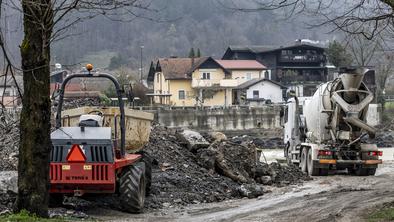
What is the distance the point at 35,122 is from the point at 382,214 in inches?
239

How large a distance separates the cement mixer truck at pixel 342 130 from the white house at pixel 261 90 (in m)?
64.3

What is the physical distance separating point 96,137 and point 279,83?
8387 centimetres

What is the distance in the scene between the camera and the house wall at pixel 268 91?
9262cm

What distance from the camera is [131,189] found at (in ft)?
46.0

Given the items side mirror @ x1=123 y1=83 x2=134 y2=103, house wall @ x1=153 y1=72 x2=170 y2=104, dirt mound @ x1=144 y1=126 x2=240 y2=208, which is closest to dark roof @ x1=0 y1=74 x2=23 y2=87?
side mirror @ x1=123 y1=83 x2=134 y2=103

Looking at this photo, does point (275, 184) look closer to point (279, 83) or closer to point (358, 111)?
point (358, 111)

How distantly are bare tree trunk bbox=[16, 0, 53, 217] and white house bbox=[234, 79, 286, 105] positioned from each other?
8151cm

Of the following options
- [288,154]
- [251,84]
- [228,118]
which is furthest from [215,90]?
[288,154]

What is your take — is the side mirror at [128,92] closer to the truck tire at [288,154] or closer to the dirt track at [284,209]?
the dirt track at [284,209]

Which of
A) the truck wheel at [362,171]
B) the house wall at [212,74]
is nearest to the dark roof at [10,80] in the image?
the truck wheel at [362,171]

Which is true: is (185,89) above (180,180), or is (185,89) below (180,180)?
above

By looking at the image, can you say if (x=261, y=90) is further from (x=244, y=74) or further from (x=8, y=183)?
(x=8, y=183)

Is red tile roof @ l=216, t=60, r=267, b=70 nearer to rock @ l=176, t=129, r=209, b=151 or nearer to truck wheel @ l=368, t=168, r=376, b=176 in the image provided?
truck wheel @ l=368, t=168, r=376, b=176

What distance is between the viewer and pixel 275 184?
22703 mm
